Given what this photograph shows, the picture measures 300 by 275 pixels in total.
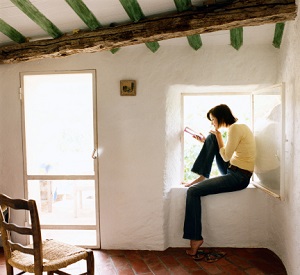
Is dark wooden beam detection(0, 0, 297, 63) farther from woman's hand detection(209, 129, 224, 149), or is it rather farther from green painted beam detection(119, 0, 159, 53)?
woman's hand detection(209, 129, 224, 149)

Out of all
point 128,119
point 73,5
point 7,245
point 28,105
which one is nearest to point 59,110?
point 28,105

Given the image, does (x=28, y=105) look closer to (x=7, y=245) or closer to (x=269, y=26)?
(x=7, y=245)

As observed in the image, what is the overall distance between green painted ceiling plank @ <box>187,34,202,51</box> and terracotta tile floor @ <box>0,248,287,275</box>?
2323 millimetres

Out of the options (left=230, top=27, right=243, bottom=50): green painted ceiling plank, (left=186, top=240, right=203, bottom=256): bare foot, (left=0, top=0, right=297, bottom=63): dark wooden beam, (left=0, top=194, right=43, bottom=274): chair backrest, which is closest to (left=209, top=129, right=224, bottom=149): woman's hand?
(left=230, top=27, right=243, bottom=50): green painted ceiling plank

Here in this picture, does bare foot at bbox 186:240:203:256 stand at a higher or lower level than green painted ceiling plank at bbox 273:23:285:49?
lower

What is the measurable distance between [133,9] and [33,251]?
2.11 metres

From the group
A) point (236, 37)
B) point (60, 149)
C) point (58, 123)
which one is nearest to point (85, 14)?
point (236, 37)

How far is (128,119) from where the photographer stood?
3.64m

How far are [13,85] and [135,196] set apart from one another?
6.42 ft

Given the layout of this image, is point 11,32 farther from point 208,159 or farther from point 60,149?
point 208,159

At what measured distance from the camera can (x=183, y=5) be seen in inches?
107

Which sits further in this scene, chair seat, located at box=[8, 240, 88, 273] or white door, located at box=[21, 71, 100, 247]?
white door, located at box=[21, 71, 100, 247]

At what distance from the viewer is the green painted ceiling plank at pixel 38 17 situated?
2709 mm

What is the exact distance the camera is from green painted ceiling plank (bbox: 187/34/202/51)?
328 cm
